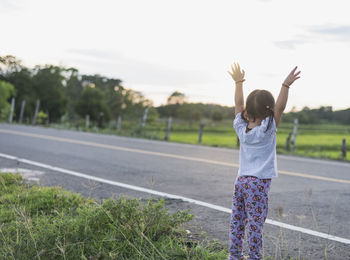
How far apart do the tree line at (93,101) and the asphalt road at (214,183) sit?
1182mm

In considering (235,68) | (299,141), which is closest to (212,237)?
(235,68)

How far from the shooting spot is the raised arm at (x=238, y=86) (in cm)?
312

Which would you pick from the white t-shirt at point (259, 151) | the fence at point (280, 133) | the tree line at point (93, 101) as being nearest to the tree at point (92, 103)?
the tree line at point (93, 101)

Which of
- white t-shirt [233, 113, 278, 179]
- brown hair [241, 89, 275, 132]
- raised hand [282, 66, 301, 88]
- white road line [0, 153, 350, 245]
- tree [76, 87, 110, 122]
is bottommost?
white road line [0, 153, 350, 245]

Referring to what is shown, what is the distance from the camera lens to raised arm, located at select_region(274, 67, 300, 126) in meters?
2.90

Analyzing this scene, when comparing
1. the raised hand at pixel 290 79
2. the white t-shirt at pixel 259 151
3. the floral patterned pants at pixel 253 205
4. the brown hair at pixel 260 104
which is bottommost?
the floral patterned pants at pixel 253 205

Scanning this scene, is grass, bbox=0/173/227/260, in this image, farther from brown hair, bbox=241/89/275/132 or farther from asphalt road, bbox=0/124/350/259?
brown hair, bbox=241/89/275/132

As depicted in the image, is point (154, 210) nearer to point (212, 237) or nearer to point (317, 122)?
point (212, 237)

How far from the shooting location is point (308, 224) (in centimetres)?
440

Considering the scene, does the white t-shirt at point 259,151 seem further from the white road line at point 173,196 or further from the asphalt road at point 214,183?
the white road line at point 173,196

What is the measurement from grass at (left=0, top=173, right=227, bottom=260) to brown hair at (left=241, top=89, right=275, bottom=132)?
1092 millimetres

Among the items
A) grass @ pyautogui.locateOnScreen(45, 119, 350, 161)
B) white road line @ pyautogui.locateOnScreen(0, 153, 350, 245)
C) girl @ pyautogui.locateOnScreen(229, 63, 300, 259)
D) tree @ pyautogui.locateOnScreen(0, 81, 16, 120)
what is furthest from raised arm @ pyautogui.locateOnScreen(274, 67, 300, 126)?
tree @ pyautogui.locateOnScreen(0, 81, 16, 120)

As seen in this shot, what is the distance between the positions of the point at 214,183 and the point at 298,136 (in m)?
29.2

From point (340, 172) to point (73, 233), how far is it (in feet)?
22.5
